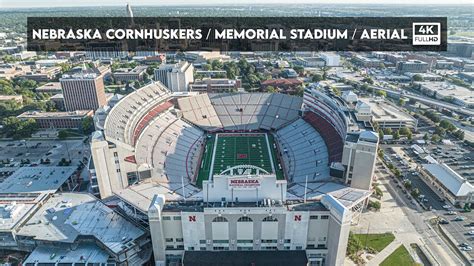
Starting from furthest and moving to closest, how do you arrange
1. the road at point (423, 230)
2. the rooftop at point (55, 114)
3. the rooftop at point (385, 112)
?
the rooftop at point (55, 114) < the rooftop at point (385, 112) < the road at point (423, 230)

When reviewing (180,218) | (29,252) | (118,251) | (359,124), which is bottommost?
(29,252)

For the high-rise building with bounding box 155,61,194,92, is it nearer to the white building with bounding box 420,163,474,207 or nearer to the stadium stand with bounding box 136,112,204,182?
the stadium stand with bounding box 136,112,204,182

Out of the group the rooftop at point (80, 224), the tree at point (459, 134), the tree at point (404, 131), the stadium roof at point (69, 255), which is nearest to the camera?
the stadium roof at point (69, 255)

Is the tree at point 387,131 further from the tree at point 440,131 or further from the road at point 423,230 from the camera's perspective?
the road at point 423,230

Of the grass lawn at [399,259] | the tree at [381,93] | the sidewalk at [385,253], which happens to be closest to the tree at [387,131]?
the tree at [381,93]

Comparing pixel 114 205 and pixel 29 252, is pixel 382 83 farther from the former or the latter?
pixel 29 252

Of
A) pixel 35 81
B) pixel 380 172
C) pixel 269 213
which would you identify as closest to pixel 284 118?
pixel 380 172
